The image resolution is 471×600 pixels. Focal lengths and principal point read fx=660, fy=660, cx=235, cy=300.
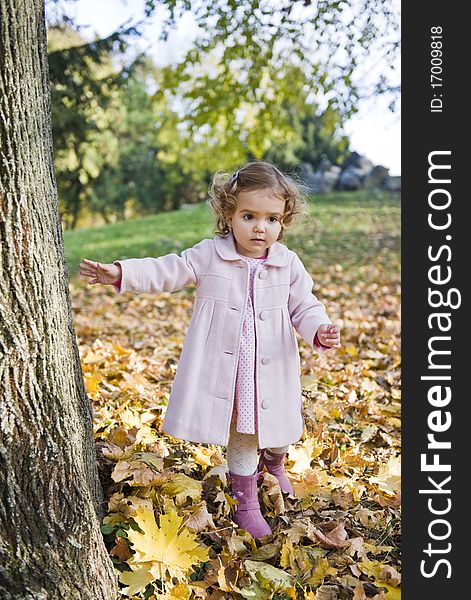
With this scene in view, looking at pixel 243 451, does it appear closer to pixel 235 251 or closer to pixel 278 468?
pixel 278 468

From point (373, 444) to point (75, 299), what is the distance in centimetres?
589

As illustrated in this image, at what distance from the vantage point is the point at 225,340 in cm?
257

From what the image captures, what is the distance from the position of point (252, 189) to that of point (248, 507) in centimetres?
125

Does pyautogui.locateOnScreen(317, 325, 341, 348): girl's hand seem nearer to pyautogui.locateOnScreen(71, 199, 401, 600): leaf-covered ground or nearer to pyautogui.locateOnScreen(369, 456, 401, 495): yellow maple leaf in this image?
pyautogui.locateOnScreen(71, 199, 401, 600): leaf-covered ground

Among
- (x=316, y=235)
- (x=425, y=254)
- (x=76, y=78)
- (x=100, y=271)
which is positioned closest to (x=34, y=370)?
(x=100, y=271)

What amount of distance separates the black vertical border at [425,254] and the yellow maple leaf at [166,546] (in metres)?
0.82

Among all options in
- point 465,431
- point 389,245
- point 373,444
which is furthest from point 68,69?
point 465,431

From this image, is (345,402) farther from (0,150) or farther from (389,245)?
(389,245)

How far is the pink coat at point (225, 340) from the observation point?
8.30ft

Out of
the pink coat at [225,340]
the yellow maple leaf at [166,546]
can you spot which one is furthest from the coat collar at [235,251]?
the yellow maple leaf at [166,546]

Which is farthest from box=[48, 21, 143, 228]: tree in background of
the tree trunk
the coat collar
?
the tree trunk

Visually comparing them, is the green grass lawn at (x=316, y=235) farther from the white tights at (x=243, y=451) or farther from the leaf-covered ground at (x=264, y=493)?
the white tights at (x=243, y=451)

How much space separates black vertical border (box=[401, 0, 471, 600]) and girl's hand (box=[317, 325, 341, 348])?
328 mm

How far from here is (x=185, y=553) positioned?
2234mm
